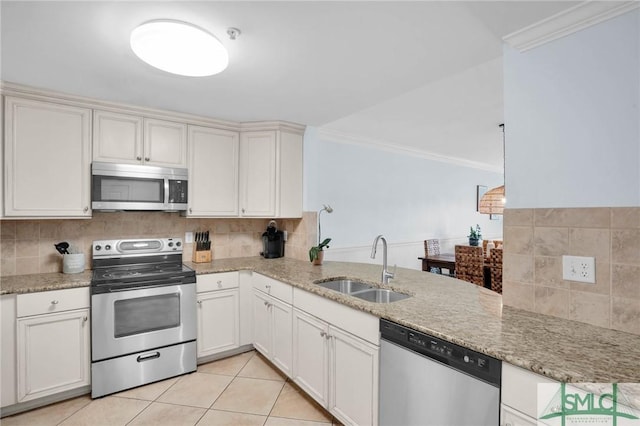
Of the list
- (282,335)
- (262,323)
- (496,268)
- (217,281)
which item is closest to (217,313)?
(217,281)

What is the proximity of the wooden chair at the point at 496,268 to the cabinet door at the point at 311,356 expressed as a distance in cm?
271

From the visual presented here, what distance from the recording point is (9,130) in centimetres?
225

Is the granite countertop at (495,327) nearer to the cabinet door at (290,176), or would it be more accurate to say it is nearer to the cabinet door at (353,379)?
the cabinet door at (353,379)

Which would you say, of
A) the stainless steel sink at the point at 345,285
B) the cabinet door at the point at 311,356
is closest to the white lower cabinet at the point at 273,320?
the cabinet door at the point at 311,356

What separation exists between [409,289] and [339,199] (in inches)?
93.2

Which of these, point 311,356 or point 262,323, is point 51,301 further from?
point 311,356

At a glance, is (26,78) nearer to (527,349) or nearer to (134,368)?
(134,368)

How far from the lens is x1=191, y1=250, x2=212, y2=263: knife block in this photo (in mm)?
3188

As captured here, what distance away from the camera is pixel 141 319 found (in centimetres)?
248

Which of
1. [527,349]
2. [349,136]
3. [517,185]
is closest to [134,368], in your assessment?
[527,349]

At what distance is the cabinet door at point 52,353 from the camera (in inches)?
84.0

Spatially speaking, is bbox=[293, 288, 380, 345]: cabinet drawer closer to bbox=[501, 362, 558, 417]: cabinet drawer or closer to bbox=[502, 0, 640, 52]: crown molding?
bbox=[501, 362, 558, 417]: cabinet drawer

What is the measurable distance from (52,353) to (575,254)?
3180 millimetres

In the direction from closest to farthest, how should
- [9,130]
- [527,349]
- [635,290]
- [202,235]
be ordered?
[527,349]
[635,290]
[9,130]
[202,235]
